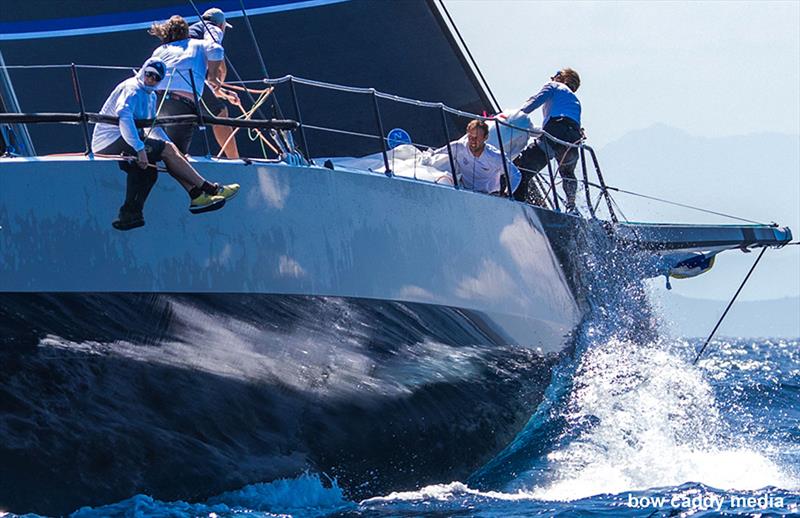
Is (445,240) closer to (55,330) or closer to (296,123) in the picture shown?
(296,123)

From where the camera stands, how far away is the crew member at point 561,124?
7469mm

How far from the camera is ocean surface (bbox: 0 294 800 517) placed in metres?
5.17

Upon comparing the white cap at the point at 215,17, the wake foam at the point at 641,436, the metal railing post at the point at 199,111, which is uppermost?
the white cap at the point at 215,17

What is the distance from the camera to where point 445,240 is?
573cm

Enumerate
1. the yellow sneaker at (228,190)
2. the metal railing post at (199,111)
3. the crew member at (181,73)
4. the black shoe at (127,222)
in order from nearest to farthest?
1. the black shoe at (127,222)
2. the yellow sneaker at (228,190)
3. the metal railing post at (199,111)
4. the crew member at (181,73)

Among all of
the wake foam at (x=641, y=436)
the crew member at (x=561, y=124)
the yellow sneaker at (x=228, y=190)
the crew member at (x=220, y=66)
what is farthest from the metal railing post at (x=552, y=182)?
the yellow sneaker at (x=228, y=190)

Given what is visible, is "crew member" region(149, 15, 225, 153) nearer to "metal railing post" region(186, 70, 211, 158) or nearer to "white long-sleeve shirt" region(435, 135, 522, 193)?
"metal railing post" region(186, 70, 211, 158)

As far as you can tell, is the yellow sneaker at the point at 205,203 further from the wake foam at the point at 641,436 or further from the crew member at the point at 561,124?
the crew member at the point at 561,124

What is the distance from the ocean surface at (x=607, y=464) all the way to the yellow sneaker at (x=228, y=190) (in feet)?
2.40

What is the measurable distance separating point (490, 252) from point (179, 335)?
205 centimetres

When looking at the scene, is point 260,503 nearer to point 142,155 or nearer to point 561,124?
point 142,155

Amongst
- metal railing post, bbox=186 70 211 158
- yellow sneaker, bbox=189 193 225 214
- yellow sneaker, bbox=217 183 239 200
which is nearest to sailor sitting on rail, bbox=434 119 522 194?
metal railing post, bbox=186 70 211 158

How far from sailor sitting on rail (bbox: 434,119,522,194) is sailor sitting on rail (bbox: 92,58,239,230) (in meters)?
2.05

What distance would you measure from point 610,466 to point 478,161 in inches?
73.0
